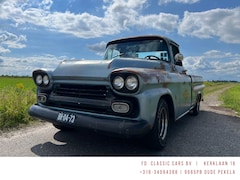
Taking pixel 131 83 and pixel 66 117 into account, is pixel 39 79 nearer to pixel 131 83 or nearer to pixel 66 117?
pixel 66 117

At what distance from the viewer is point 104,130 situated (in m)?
2.80

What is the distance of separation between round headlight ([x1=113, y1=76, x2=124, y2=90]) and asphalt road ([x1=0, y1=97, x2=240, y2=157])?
1.08 meters

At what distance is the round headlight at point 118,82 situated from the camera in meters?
2.86

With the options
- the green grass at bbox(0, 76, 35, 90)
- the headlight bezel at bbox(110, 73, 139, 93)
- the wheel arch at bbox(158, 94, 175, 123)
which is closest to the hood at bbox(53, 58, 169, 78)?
the headlight bezel at bbox(110, 73, 139, 93)

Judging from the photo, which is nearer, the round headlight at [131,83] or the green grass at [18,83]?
the round headlight at [131,83]

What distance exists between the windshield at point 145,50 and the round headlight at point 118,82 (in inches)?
60.6

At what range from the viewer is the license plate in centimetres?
306

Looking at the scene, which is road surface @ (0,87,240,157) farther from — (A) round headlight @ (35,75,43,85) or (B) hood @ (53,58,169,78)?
(B) hood @ (53,58,169,78)

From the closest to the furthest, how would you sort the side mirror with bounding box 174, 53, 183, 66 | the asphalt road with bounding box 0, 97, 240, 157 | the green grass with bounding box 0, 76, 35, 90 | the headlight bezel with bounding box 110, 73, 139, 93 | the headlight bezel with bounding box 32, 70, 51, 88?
the headlight bezel with bounding box 110, 73, 139, 93
the asphalt road with bounding box 0, 97, 240, 157
the headlight bezel with bounding box 32, 70, 51, 88
the side mirror with bounding box 174, 53, 183, 66
the green grass with bounding box 0, 76, 35, 90

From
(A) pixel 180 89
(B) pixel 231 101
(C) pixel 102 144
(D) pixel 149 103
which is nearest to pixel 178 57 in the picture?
(A) pixel 180 89

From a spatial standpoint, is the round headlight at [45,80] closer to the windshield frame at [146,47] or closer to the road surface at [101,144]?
the road surface at [101,144]

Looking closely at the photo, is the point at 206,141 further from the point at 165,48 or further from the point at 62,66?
the point at 62,66

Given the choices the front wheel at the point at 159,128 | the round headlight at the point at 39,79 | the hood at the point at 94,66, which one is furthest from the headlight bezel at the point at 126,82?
the round headlight at the point at 39,79
